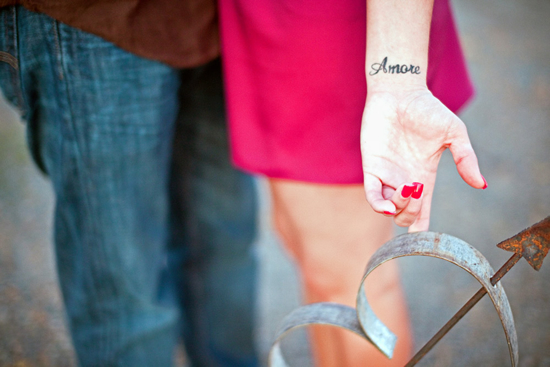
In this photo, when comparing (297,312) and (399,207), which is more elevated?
(399,207)

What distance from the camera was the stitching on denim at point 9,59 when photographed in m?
0.73

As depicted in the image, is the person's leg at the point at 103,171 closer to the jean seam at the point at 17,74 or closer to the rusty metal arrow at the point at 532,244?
the jean seam at the point at 17,74

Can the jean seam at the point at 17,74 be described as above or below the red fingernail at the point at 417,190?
above

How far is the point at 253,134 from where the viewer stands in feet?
2.75

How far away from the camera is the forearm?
0.57m

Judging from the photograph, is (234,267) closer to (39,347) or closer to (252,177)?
(252,177)

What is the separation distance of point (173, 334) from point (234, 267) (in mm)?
261

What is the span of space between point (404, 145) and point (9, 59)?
0.67 meters

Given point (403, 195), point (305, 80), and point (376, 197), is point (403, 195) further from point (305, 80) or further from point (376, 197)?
point (305, 80)

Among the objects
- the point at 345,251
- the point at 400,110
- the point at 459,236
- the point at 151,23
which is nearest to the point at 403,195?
the point at 400,110

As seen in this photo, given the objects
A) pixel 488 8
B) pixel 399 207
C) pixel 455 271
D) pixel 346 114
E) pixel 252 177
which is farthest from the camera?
pixel 488 8

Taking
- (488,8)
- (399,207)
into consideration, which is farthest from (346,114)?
(488,8)

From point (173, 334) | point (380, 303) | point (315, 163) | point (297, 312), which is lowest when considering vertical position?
point (173, 334)

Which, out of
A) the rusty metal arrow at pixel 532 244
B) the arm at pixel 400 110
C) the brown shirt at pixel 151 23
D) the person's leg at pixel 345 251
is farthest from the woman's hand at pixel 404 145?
the brown shirt at pixel 151 23
